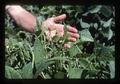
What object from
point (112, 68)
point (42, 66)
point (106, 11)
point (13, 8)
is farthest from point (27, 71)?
point (106, 11)

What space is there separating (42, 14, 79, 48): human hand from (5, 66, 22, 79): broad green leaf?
1.15 ft

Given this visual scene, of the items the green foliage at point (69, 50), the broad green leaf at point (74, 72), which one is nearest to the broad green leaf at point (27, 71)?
the green foliage at point (69, 50)

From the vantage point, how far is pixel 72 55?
3.24 m

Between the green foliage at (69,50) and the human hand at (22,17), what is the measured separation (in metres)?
0.04

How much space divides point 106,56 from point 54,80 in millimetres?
423

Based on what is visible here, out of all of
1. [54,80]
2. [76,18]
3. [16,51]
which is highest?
[76,18]

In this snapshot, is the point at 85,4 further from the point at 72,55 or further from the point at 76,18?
the point at 72,55

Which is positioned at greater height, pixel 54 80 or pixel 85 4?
pixel 85 4

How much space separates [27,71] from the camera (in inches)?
128

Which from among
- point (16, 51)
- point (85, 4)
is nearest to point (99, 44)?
point (85, 4)

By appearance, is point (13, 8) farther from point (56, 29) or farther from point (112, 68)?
point (112, 68)

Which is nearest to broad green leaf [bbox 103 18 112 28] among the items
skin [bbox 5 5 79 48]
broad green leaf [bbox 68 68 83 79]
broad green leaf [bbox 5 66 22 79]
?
skin [bbox 5 5 79 48]

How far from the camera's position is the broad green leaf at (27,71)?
324cm

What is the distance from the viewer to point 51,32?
327cm
